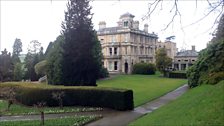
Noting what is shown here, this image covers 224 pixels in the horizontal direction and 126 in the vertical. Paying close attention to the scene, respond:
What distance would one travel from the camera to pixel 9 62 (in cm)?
6191

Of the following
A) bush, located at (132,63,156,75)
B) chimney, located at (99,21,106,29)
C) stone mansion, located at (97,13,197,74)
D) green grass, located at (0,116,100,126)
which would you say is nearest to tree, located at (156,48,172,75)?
bush, located at (132,63,156,75)

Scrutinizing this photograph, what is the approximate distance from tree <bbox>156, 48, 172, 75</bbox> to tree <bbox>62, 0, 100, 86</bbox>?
27370 millimetres

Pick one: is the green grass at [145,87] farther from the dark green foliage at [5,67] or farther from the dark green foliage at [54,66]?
the dark green foliage at [5,67]

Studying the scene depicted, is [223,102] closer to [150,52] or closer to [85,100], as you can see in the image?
[85,100]

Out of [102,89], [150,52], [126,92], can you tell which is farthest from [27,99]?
[150,52]

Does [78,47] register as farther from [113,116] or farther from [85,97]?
[113,116]

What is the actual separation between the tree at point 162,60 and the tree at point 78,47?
89.8ft

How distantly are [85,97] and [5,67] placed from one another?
41.5 m

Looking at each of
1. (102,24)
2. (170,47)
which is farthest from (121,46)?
(170,47)

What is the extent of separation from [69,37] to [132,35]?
123 ft

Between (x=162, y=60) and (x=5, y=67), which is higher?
(x=162, y=60)

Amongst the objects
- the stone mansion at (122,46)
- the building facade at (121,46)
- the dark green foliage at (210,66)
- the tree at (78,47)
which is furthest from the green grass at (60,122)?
the building facade at (121,46)

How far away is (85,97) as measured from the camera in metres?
22.9

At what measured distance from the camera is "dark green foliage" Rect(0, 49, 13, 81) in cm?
5868
